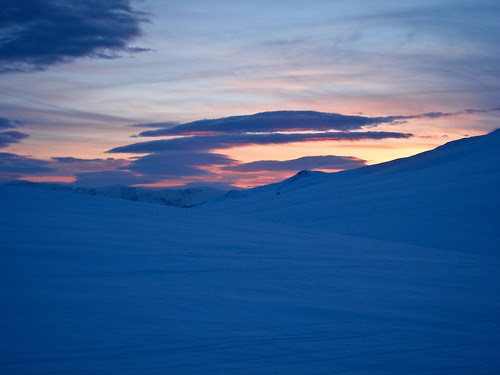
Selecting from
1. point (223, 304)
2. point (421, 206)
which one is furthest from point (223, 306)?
point (421, 206)

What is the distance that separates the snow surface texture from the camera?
4020 mm

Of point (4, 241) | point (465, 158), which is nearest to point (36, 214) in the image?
point (4, 241)

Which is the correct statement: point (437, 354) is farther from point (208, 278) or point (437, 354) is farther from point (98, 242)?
point (98, 242)

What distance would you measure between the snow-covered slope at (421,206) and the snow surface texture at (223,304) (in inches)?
206

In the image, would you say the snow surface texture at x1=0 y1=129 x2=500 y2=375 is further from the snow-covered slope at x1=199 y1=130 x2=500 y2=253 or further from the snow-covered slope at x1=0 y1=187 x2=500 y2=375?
the snow-covered slope at x1=199 y1=130 x2=500 y2=253

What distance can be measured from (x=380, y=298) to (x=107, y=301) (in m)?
3.60

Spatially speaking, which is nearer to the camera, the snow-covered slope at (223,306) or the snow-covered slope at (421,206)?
the snow-covered slope at (223,306)

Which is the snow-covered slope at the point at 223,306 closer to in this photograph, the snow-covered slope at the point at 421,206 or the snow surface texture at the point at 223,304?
the snow surface texture at the point at 223,304

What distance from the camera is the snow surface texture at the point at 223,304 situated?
4020 mm

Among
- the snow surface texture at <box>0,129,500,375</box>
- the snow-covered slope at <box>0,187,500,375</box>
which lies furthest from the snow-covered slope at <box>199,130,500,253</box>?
the snow-covered slope at <box>0,187,500,375</box>

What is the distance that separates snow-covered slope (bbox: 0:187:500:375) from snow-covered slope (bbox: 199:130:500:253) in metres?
5.78

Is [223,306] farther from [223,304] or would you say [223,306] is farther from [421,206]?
[421,206]

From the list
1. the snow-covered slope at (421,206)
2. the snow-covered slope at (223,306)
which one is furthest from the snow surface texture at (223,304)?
the snow-covered slope at (421,206)

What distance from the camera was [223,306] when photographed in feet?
17.7
